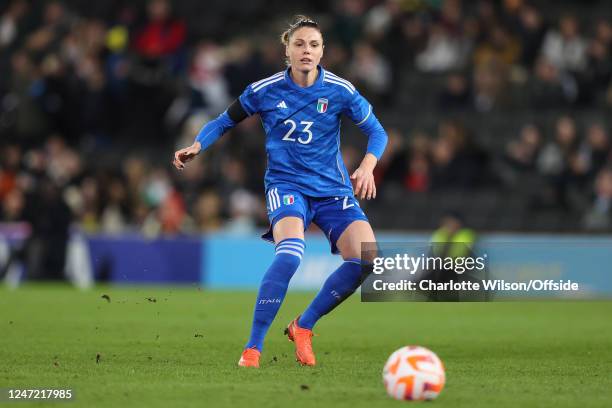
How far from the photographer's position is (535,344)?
1036cm

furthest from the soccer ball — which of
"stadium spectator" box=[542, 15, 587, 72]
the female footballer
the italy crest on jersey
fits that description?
"stadium spectator" box=[542, 15, 587, 72]

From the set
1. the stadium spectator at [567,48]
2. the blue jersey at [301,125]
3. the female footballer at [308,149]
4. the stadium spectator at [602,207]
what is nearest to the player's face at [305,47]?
the female footballer at [308,149]

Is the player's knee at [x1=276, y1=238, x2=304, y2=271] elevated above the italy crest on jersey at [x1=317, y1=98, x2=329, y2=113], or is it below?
below

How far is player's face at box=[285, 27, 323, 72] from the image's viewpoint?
8.37 meters

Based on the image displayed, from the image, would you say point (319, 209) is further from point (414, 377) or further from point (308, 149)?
point (414, 377)

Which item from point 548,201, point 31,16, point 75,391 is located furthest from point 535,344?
point 31,16

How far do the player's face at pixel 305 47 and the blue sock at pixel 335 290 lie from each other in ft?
4.65

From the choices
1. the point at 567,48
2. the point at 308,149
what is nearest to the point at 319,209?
the point at 308,149

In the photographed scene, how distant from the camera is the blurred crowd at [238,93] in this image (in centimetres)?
1827

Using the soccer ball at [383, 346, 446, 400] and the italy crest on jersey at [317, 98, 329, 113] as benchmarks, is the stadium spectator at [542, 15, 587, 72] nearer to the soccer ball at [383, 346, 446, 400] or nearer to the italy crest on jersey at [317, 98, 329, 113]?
the italy crest on jersey at [317, 98, 329, 113]

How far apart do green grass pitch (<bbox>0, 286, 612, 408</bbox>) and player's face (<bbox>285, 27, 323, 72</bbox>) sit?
210 cm

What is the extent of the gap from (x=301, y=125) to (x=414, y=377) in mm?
2512

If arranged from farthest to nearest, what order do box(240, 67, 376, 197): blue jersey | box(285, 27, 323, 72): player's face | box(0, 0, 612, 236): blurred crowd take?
1. box(0, 0, 612, 236): blurred crowd
2. box(240, 67, 376, 197): blue jersey
3. box(285, 27, 323, 72): player's face

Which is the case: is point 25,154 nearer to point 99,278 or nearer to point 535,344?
point 99,278
